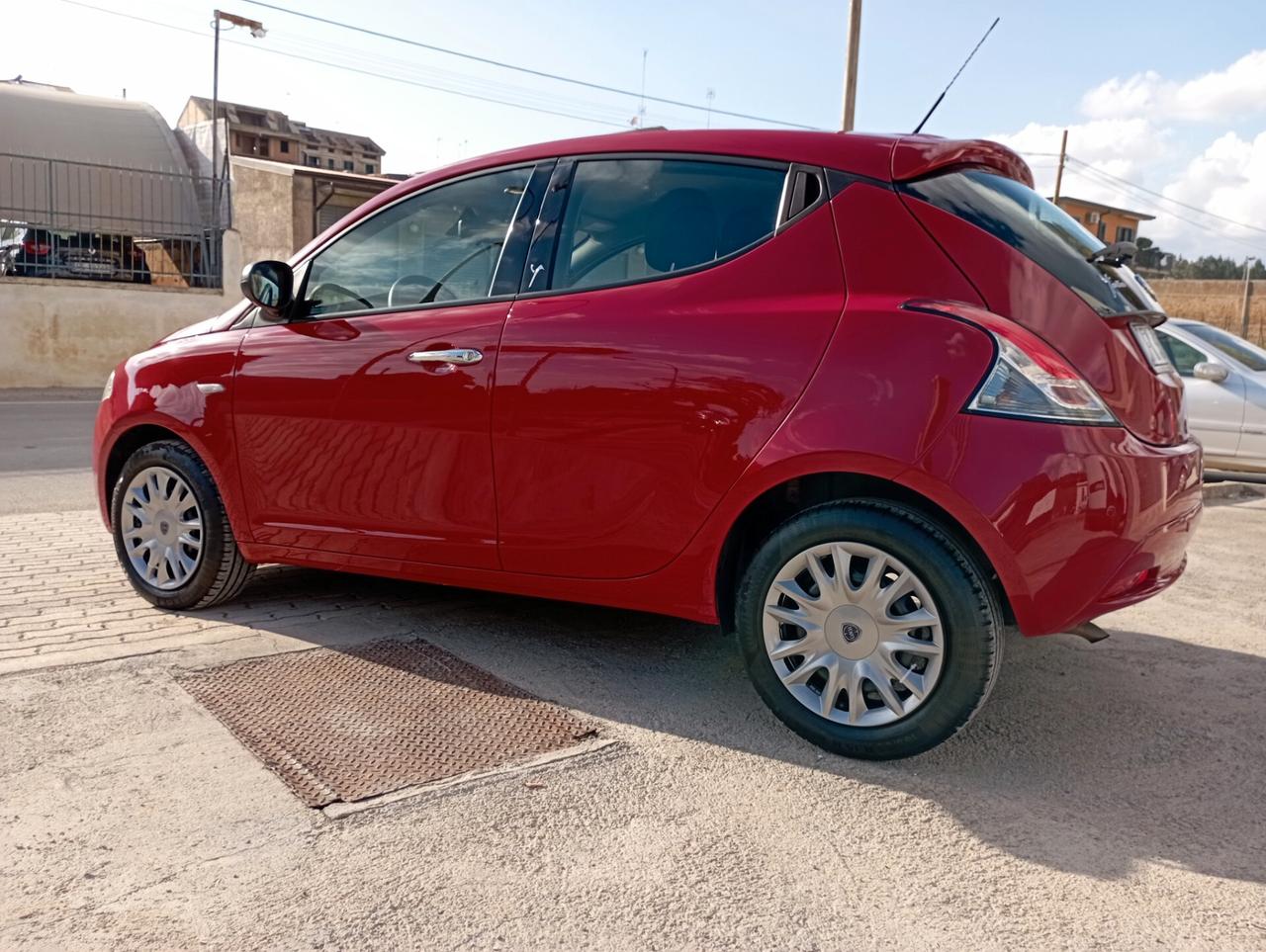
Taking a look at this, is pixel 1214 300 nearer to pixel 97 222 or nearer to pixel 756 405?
pixel 97 222

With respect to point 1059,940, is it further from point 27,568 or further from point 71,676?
point 27,568

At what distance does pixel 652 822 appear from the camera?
2807 millimetres

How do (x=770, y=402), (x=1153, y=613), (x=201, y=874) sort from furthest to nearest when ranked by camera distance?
(x=1153, y=613) < (x=770, y=402) < (x=201, y=874)

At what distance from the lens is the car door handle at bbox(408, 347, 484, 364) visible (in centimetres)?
369

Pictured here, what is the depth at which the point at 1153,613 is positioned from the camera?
4.99 meters

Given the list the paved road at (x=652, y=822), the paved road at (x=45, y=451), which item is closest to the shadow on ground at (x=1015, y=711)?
the paved road at (x=652, y=822)

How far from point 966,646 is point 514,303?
5.99ft

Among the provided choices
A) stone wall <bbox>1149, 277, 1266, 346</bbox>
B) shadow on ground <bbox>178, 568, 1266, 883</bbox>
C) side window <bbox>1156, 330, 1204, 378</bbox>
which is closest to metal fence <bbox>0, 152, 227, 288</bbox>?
shadow on ground <bbox>178, 568, 1266, 883</bbox>

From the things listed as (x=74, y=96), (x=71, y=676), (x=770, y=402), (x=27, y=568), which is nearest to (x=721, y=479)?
(x=770, y=402)

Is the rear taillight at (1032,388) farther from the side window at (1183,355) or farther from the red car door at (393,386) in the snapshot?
the side window at (1183,355)

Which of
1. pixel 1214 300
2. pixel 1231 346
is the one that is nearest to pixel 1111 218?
pixel 1214 300

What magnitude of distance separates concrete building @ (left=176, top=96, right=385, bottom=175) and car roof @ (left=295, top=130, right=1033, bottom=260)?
2609 inches

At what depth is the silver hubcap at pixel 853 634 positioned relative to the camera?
10.1 feet

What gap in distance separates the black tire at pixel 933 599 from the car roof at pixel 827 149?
1031mm
